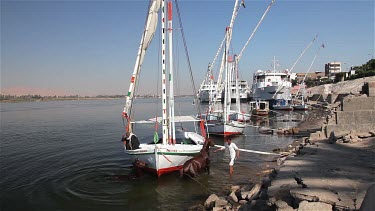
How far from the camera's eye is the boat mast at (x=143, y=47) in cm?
1694

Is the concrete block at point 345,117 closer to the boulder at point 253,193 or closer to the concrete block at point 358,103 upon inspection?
the concrete block at point 358,103

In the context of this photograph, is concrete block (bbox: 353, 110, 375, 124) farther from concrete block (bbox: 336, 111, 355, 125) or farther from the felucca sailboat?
the felucca sailboat

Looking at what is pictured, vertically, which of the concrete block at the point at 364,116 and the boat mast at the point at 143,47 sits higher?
the boat mast at the point at 143,47

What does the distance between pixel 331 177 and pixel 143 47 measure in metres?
12.6

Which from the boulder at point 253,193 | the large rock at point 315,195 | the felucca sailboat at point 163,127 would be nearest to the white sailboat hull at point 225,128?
the felucca sailboat at point 163,127

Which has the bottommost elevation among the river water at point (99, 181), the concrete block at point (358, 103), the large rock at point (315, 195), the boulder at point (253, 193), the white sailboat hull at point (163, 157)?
the river water at point (99, 181)

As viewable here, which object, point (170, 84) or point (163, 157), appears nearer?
point (163, 157)

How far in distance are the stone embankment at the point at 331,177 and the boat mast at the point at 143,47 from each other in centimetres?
773

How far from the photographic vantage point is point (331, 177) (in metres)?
9.29

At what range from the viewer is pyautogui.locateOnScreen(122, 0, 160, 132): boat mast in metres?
16.9

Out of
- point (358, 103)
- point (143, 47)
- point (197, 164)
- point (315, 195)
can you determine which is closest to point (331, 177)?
point (315, 195)

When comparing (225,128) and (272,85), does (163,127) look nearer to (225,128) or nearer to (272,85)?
(225,128)

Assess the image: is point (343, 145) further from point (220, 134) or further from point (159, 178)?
point (220, 134)

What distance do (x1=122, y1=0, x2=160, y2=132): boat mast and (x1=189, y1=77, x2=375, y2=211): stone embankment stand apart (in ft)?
25.4
